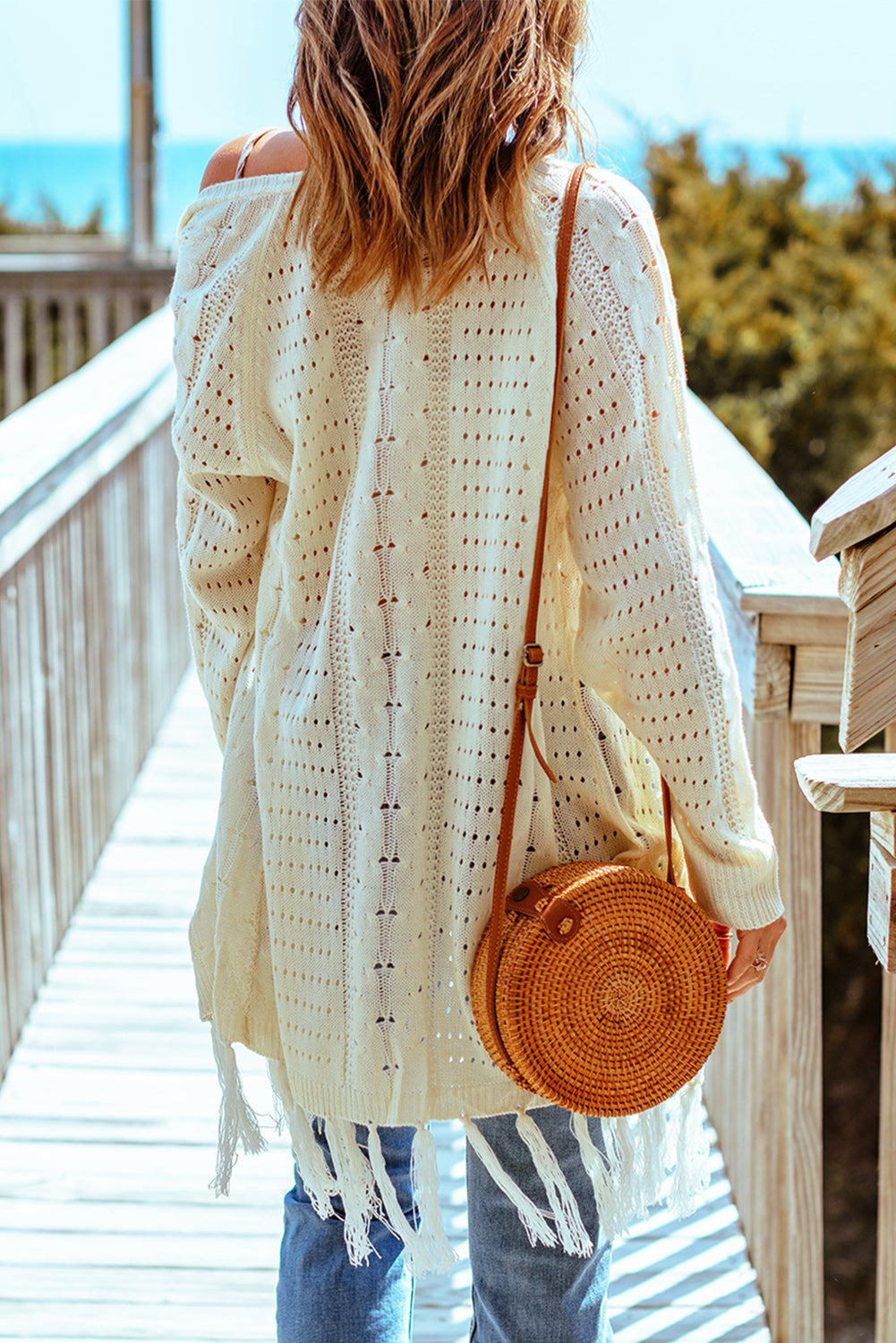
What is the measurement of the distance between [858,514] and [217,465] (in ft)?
1.99

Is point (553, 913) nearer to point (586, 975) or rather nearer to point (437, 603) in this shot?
point (586, 975)

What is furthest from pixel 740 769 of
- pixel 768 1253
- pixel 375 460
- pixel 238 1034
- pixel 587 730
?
pixel 768 1253

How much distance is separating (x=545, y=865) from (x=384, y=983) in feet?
0.56

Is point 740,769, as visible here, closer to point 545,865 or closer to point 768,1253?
point 545,865

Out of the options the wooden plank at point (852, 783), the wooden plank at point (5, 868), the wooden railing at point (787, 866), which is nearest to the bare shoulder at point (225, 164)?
the wooden railing at point (787, 866)

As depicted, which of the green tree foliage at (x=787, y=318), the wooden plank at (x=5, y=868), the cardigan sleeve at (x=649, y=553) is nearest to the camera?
the cardigan sleeve at (x=649, y=553)

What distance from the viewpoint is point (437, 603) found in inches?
48.1

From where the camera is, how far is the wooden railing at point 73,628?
95.9 inches

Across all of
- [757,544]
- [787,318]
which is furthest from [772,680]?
[787,318]

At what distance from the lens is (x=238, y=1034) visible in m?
1.34

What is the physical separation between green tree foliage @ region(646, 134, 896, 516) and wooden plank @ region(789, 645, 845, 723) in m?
6.15

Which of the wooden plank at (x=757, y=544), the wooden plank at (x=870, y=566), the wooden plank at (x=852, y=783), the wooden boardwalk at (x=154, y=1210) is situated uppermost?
the wooden plank at (x=870, y=566)

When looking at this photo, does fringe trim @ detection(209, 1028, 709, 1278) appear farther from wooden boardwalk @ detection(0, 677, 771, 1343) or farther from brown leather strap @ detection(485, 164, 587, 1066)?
wooden boardwalk @ detection(0, 677, 771, 1343)

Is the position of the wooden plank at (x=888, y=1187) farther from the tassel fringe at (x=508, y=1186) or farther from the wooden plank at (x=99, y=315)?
the wooden plank at (x=99, y=315)
